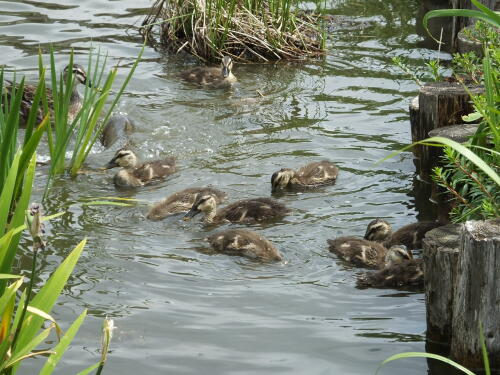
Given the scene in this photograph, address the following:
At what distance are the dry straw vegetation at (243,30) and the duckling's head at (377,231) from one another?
4451 millimetres

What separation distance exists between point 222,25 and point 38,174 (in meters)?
3.67

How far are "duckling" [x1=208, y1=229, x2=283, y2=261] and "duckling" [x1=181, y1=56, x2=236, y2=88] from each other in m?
3.58

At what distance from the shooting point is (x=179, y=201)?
657cm

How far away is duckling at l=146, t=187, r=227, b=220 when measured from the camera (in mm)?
6418

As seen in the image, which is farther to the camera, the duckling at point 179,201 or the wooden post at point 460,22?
the wooden post at point 460,22

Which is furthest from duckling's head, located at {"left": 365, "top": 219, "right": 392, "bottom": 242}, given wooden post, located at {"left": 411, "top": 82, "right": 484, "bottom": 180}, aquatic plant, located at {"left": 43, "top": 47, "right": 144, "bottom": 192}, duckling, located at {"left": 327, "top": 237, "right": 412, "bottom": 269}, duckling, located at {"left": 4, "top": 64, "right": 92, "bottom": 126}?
duckling, located at {"left": 4, "top": 64, "right": 92, "bottom": 126}

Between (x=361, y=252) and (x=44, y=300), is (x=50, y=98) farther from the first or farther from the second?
(x=44, y=300)

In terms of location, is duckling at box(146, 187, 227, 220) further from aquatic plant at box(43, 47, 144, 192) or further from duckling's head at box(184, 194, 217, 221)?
aquatic plant at box(43, 47, 144, 192)

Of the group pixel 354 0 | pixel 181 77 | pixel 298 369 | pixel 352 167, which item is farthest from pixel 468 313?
pixel 354 0

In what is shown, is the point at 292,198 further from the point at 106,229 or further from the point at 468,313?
the point at 468,313

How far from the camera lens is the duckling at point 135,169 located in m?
7.06

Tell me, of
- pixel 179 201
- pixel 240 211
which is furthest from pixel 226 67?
pixel 240 211

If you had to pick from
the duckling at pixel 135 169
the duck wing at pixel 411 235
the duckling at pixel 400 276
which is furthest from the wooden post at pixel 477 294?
the duckling at pixel 135 169

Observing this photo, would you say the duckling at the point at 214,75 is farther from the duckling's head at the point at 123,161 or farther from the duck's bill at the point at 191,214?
the duck's bill at the point at 191,214
